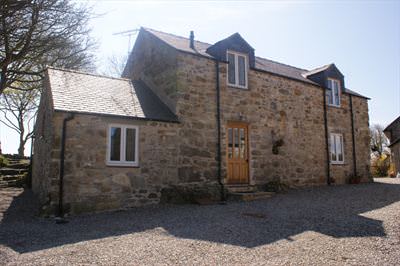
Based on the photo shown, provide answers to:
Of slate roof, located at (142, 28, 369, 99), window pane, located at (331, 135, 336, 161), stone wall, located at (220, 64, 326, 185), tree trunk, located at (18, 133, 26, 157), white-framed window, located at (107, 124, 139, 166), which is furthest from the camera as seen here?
tree trunk, located at (18, 133, 26, 157)

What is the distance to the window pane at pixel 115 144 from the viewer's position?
10.9 m

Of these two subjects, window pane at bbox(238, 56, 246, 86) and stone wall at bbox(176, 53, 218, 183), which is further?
window pane at bbox(238, 56, 246, 86)

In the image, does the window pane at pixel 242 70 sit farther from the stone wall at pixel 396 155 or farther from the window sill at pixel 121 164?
the stone wall at pixel 396 155

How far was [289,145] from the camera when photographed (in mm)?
15484

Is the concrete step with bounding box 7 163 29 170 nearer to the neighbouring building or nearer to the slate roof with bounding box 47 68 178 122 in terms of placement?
the slate roof with bounding box 47 68 178 122

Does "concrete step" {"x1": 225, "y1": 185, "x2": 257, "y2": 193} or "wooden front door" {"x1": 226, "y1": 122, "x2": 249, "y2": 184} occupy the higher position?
"wooden front door" {"x1": 226, "y1": 122, "x2": 249, "y2": 184}

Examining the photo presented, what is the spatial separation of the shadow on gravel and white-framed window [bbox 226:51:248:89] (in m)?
5.27

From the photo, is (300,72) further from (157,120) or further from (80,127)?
(80,127)

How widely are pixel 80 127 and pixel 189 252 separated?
5832mm

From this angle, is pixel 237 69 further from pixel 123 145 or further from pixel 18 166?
pixel 18 166

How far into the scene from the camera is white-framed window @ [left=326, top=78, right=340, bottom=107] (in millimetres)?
17969

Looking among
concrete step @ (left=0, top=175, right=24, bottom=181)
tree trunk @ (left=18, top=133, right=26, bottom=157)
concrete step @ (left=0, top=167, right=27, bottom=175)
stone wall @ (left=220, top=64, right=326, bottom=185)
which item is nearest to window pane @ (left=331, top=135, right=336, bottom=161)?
stone wall @ (left=220, top=64, right=326, bottom=185)

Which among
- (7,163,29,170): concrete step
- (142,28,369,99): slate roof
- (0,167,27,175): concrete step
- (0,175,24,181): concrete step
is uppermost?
(142,28,369,99): slate roof

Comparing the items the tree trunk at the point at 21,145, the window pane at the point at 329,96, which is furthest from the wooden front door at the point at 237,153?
the tree trunk at the point at 21,145
